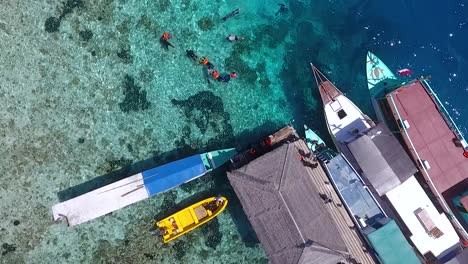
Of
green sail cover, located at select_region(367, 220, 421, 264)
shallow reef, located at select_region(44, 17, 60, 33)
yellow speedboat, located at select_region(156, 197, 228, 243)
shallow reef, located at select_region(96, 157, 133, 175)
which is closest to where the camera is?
green sail cover, located at select_region(367, 220, 421, 264)

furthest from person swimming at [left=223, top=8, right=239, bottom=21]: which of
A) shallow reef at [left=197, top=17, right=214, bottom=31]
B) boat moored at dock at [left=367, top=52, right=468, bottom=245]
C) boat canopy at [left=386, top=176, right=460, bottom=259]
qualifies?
boat canopy at [left=386, top=176, right=460, bottom=259]

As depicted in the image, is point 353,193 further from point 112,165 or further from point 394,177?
point 112,165

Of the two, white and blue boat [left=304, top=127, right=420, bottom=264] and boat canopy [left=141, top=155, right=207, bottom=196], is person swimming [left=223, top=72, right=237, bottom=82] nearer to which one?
boat canopy [left=141, top=155, right=207, bottom=196]

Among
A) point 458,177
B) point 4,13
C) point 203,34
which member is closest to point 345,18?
point 203,34

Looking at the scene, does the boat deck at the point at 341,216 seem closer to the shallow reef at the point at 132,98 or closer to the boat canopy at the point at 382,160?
the boat canopy at the point at 382,160

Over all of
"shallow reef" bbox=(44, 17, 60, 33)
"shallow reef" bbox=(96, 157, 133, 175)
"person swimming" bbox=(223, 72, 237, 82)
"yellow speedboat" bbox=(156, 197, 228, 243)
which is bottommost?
"yellow speedboat" bbox=(156, 197, 228, 243)

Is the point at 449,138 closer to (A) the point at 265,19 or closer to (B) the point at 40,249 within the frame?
(A) the point at 265,19

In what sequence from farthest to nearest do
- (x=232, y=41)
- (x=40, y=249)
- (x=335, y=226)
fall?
(x=232, y=41) → (x=40, y=249) → (x=335, y=226)
